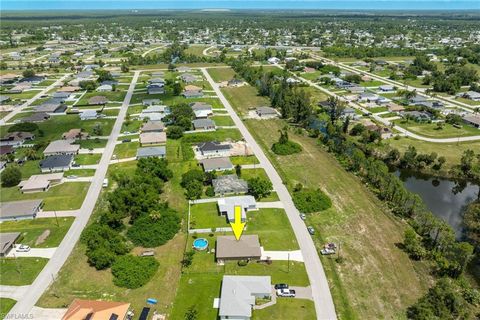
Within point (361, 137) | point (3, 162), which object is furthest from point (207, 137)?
point (3, 162)

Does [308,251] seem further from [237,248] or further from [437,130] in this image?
[437,130]

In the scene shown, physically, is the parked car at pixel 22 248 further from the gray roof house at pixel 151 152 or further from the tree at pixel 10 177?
the gray roof house at pixel 151 152

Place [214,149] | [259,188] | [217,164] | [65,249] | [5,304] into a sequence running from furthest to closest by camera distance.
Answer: [214,149], [217,164], [259,188], [65,249], [5,304]

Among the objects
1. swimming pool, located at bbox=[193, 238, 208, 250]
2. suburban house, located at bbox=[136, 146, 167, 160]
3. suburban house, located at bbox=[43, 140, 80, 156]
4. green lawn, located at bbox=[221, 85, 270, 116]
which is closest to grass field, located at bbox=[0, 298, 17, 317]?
swimming pool, located at bbox=[193, 238, 208, 250]

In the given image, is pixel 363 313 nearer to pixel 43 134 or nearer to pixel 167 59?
pixel 43 134

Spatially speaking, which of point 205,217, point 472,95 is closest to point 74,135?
point 205,217
